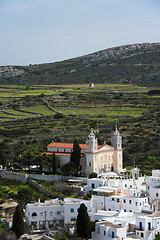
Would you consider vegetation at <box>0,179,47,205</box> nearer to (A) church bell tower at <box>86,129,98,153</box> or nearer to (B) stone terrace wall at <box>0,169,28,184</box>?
(B) stone terrace wall at <box>0,169,28,184</box>

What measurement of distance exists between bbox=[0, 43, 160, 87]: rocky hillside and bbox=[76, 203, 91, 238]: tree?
108780 mm

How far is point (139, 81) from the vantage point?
6294 inches

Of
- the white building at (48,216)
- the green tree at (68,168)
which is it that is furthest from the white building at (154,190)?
the green tree at (68,168)

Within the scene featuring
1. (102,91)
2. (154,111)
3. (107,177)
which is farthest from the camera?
(102,91)

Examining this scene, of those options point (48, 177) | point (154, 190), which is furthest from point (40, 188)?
point (154, 190)

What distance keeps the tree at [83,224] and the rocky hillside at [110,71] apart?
10878 cm

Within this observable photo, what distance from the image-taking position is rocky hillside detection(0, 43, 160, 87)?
6496 inches

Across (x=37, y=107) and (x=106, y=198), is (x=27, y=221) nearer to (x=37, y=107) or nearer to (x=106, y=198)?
Answer: (x=106, y=198)

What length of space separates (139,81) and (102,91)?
19.8 m

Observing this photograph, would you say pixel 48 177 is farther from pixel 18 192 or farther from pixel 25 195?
pixel 25 195

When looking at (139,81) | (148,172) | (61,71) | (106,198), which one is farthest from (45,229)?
(61,71)

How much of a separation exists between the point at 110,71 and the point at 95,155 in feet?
370

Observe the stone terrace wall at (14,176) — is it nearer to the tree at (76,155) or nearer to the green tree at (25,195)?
the tree at (76,155)

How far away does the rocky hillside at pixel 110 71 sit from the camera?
165000 mm
